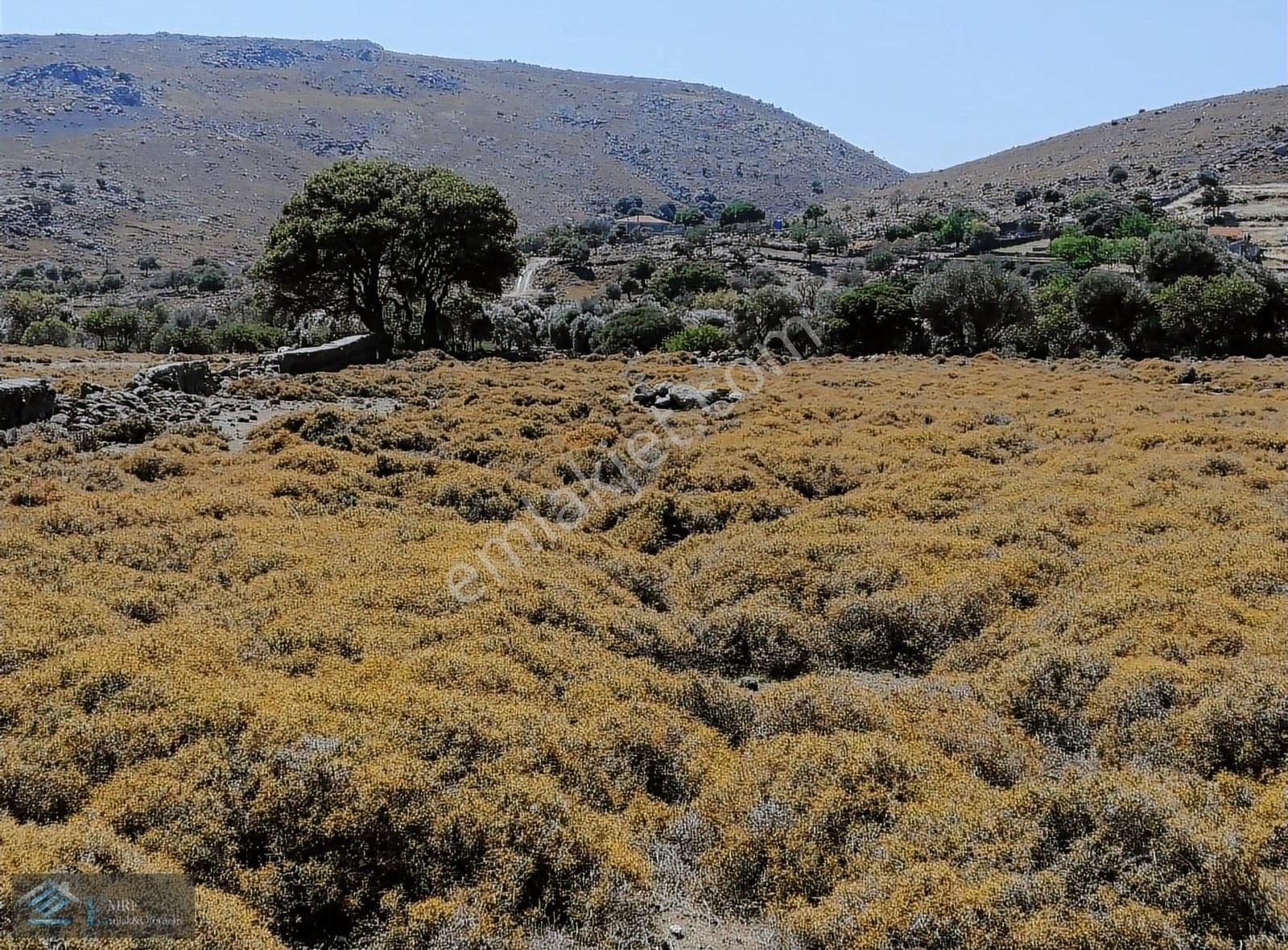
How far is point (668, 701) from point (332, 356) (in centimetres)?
2483

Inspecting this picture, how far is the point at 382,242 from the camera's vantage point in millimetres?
34656

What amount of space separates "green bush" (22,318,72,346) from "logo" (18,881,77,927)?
180 ft

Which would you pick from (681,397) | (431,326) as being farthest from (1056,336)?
(431,326)

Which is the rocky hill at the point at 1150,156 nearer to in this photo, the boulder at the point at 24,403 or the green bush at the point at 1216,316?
the green bush at the point at 1216,316

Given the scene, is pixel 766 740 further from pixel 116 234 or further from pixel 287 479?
pixel 116 234

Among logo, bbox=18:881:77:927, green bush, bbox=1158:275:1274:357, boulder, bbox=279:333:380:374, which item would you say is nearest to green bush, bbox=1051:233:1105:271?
green bush, bbox=1158:275:1274:357

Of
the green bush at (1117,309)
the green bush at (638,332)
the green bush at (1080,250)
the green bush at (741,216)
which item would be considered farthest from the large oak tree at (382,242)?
the green bush at (741,216)

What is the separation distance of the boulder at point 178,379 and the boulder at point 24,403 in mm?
3295

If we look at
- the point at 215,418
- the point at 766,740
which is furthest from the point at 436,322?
the point at 766,740

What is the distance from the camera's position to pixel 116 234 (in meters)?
124

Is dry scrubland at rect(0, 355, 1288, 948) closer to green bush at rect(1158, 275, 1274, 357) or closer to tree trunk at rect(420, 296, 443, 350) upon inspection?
green bush at rect(1158, 275, 1274, 357)

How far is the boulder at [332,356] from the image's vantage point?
28.7 metres

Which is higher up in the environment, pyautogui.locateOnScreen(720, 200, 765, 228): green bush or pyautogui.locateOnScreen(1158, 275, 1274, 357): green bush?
pyautogui.locateOnScreen(720, 200, 765, 228): green bush
